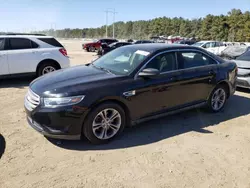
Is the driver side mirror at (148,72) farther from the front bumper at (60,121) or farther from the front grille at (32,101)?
the front grille at (32,101)

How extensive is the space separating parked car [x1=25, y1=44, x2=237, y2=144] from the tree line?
165 feet

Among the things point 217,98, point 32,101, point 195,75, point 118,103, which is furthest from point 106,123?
point 217,98

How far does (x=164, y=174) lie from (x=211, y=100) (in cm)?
267

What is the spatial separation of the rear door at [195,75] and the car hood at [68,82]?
4.83 feet

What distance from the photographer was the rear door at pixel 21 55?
24.5 feet

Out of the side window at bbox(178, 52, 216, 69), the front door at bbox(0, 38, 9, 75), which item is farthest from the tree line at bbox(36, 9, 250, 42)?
the front door at bbox(0, 38, 9, 75)

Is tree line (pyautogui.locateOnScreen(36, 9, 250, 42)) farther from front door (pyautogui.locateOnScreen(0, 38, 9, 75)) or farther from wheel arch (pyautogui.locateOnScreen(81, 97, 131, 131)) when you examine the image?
wheel arch (pyautogui.locateOnScreen(81, 97, 131, 131))

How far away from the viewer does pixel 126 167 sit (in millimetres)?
3166

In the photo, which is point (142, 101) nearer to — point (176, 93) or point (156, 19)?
Result: point (176, 93)

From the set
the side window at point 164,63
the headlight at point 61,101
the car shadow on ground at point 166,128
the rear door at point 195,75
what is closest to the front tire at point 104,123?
the car shadow on ground at point 166,128

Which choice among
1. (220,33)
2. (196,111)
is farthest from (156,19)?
(196,111)

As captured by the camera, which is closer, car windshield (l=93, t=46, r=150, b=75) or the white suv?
car windshield (l=93, t=46, r=150, b=75)

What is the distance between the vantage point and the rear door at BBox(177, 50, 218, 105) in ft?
14.9

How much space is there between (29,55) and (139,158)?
5.81 m
